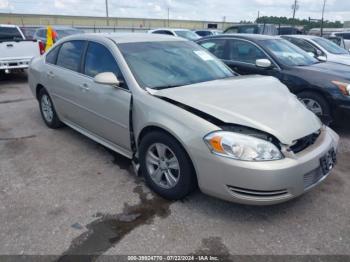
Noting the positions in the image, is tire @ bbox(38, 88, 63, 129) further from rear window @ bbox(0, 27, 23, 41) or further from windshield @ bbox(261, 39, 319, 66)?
rear window @ bbox(0, 27, 23, 41)

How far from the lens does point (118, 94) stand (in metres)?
3.50

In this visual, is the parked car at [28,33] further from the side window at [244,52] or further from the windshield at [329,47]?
the windshield at [329,47]

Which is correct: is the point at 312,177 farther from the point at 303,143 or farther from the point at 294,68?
the point at 294,68

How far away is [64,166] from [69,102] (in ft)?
3.20

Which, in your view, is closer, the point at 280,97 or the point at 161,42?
the point at 280,97

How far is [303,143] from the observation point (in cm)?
289

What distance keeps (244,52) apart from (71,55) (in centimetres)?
328

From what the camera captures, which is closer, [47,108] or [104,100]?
[104,100]

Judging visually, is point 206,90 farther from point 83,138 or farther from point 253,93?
point 83,138

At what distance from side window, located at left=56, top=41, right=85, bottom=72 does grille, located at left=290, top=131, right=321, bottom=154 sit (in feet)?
9.57

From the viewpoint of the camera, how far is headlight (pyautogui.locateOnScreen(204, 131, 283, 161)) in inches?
102

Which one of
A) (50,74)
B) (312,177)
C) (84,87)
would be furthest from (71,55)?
(312,177)

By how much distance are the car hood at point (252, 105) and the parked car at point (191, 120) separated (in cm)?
1

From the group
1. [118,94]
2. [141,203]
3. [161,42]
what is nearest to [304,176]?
[141,203]
